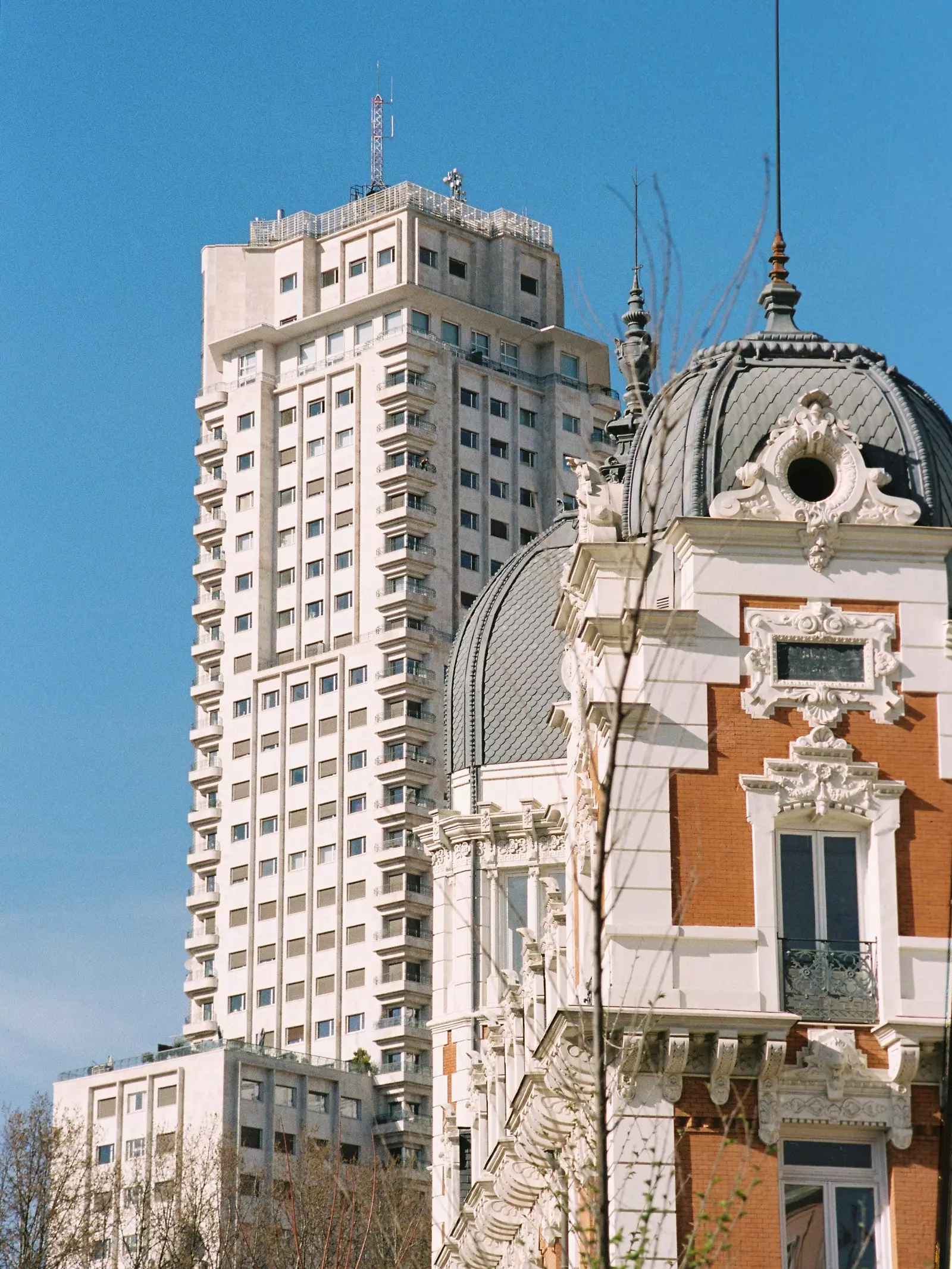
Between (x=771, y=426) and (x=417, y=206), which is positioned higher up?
(x=417, y=206)

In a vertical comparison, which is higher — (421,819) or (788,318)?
(421,819)

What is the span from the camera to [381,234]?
15212 centimetres

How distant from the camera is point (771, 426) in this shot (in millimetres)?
35000

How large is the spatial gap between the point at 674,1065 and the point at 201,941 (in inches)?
4631

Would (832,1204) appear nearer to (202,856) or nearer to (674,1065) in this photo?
(674,1065)

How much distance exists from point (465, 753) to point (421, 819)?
7952cm

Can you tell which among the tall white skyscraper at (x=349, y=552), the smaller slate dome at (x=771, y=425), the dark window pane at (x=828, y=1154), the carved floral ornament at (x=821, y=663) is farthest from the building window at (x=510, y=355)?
the dark window pane at (x=828, y=1154)

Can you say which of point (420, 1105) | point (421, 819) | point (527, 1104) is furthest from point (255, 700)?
point (527, 1104)

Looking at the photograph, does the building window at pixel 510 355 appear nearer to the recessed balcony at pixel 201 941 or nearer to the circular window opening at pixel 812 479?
the recessed balcony at pixel 201 941

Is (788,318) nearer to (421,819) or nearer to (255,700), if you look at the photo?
(421,819)

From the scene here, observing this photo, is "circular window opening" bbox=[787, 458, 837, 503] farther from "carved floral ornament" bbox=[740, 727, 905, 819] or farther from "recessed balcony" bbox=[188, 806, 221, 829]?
"recessed balcony" bbox=[188, 806, 221, 829]

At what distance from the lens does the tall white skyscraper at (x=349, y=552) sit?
463 feet

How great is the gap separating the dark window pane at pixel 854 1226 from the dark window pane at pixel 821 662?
622 cm

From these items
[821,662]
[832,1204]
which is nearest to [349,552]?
[821,662]
